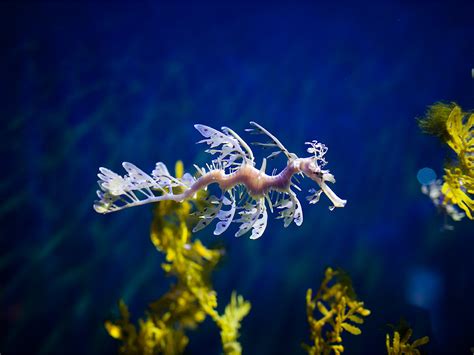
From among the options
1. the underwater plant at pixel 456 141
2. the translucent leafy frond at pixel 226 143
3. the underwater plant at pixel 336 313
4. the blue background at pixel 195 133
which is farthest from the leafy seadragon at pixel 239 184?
the blue background at pixel 195 133

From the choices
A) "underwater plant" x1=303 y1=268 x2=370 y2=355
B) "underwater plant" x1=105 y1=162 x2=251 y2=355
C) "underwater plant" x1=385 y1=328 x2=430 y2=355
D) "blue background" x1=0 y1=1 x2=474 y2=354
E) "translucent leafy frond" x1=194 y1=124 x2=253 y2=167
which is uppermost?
"blue background" x1=0 y1=1 x2=474 y2=354

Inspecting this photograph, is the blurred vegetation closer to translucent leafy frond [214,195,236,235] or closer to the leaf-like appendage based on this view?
the leaf-like appendage

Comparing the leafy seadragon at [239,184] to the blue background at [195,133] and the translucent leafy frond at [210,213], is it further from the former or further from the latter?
the blue background at [195,133]

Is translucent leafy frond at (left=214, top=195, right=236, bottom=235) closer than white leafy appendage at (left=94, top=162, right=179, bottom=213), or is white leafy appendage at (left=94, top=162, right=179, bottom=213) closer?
translucent leafy frond at (left=214, top=195, right=236, bottom=235)

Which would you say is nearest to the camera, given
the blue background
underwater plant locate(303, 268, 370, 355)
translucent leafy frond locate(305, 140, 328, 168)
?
translucent leafy frond locate(305, 140, 328, 168)

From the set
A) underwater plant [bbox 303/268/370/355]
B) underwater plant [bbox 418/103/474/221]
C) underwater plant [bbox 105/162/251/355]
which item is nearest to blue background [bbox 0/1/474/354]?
underwater plant [bbox 105/162/251/355]

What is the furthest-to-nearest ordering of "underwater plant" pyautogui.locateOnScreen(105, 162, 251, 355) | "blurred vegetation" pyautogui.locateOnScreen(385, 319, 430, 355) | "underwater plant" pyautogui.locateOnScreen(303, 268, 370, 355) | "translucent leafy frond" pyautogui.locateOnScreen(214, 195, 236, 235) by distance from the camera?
"underwater plant" pyautogui.locateOnScreen(105, 162, 251, 355), "underwater plant" pyautogui.locateOnScreen(303, 268, 370, 355), "blurred vegetation" pyautogui.locateOnScreen(385, 319, 430, 355), "translucent leafy frond" pyautogui.locateOnScreen(214, 195, 236, 235)
